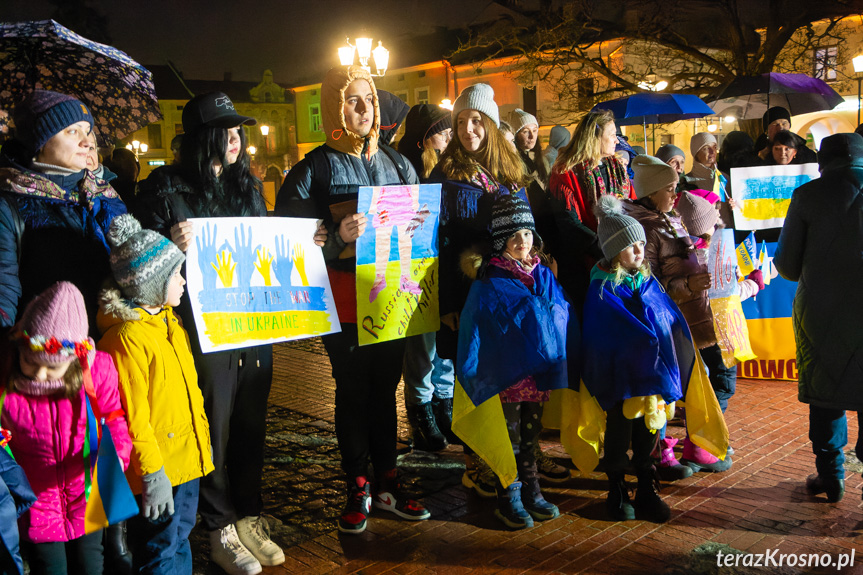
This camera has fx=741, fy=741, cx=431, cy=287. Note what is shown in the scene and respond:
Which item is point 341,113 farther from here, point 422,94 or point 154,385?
point 422,94

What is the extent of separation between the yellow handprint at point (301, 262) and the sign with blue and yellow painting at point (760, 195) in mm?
4327

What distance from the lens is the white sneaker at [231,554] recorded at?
3.58 meters

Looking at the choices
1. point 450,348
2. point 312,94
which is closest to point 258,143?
point 312,94

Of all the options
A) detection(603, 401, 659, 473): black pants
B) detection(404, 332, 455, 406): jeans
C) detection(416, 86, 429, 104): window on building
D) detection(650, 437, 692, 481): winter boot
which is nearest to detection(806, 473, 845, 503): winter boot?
detection(650, 437, 692, 481): winter boot

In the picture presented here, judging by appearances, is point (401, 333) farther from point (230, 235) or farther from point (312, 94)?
point (312, 94)

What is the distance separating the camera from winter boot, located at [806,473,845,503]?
13.9 ft

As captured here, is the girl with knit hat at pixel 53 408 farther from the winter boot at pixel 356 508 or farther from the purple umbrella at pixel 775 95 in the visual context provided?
the purple umbrella at pixel 775 95

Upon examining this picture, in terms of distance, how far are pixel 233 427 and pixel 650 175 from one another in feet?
9.49

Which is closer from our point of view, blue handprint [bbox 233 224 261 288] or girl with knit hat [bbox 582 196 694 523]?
blue handprint [bbox 233 224 261 288]

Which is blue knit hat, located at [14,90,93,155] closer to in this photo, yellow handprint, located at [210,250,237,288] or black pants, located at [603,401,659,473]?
yellow handprint, located at [210,250,237,288]

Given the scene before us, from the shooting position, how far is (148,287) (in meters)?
3.03

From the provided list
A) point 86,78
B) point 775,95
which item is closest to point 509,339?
point 86,78

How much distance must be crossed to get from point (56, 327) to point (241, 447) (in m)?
1.26

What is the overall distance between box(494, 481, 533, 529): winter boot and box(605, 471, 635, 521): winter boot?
0.48 metres
